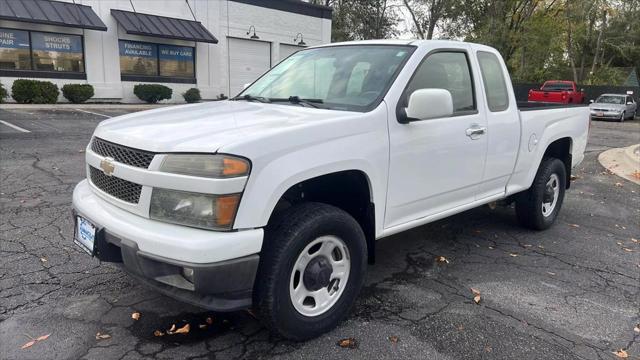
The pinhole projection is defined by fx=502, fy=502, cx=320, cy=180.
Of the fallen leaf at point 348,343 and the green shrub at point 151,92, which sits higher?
the green shrub at point 151,92

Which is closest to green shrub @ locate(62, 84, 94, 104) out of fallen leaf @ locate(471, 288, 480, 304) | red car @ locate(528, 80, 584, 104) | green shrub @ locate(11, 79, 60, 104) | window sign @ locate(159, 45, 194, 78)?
green shrub @ locate(11, 79, 60, 104)

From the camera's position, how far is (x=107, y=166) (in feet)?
9.64

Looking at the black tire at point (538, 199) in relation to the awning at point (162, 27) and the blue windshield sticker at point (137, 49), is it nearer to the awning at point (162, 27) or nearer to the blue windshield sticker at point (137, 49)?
the awning at point (162, 27)

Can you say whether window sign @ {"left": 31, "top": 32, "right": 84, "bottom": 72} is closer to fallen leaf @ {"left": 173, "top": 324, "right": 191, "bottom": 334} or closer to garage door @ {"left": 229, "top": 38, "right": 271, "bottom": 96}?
garage door @ {"left": 229, "top": 38, "right": 271, "bottom": 96}

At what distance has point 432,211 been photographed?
3.84 meters

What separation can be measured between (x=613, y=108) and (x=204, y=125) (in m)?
27.6

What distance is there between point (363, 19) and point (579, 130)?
112 ft

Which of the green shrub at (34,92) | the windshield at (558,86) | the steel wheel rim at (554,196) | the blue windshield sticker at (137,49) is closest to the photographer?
the steel wheel rim at (554,196)

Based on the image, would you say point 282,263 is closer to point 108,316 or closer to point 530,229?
point 108,316

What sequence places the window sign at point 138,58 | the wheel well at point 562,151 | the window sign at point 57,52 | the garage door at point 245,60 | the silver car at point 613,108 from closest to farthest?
1. the wheel well at point 562,151
2. the window sign at point 57,52
3. the window sign at point 138,58
4. the garage door at point 245,60
5. the silver car at point 613,108

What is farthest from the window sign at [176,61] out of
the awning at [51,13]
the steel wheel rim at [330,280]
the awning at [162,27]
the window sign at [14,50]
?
the steel wheel rim at [330,280]

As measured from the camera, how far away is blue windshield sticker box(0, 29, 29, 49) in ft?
58.3

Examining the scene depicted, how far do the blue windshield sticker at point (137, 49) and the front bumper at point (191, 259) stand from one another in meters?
20.0

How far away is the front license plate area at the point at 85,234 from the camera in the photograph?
2904 mm
